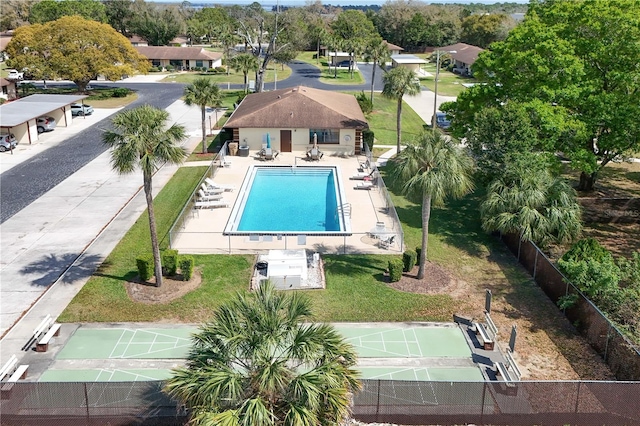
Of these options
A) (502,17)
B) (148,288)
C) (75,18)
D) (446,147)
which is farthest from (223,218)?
(502,17)

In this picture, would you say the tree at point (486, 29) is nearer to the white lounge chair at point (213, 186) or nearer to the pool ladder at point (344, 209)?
the white lounge chair at point (213, 186)

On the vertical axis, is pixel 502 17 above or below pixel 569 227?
above

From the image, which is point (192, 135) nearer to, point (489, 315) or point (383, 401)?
point (489, 315)

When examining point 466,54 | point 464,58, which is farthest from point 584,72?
point 466,54

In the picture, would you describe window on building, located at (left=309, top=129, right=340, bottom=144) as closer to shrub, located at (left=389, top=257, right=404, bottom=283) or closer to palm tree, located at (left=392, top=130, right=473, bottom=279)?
palm tree, located at (left=392, top=130, right=473, bottom=279)

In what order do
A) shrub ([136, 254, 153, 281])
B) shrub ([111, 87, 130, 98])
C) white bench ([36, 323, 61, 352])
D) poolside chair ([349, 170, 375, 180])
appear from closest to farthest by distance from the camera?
white bench ([36, 323, 61, 352]) < shrub ([136, 254, 153, 281]) < poolside chair ([349, 170, 375, 180]) < shrub ([111, 87, 130, 98])

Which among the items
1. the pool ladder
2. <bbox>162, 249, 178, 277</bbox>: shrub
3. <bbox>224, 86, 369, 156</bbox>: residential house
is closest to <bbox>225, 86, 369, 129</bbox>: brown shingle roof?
<bbox>224, 86, 369, 156</bbox>: residential house

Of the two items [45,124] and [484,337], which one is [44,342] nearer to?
[484,337]
